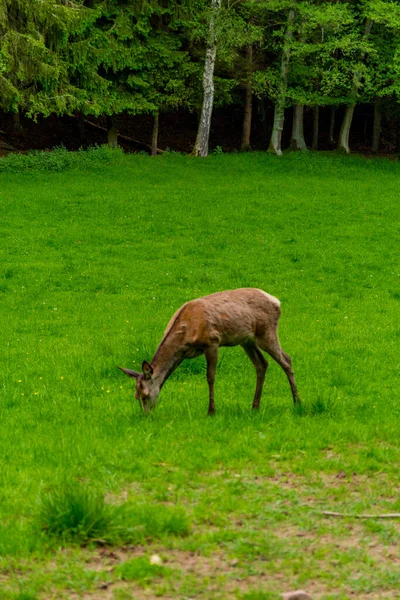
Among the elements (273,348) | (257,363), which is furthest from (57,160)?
(273,348)

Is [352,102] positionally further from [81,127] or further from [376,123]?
[81,127]

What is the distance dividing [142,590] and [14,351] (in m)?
9.29

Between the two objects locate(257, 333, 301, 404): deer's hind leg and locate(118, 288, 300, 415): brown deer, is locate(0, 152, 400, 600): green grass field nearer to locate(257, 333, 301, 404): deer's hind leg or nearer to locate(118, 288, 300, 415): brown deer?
locate(118, 288, 300, 415): brown deer

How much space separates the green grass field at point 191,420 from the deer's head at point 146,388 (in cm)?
23

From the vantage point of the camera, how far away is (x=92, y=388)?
40.2 ft

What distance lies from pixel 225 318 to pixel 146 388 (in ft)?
4.10

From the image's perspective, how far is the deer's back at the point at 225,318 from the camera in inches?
390

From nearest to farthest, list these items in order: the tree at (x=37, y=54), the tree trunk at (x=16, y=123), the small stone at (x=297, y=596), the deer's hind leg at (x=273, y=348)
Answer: the small stone at (x=297, y=596) → the deer's hind leg at (x=273, y=348) → the tree at (x=37, y=54) → the tree trunk at (x=16, y=123)

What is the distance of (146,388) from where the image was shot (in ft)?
32.5

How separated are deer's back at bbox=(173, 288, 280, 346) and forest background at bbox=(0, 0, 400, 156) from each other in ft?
86.8

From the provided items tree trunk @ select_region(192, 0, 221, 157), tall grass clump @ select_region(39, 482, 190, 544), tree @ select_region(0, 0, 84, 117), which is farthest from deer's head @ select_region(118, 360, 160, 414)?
tree trunk @ select_region(192, 0, 221, 157)

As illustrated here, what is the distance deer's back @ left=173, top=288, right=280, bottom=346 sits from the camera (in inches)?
390

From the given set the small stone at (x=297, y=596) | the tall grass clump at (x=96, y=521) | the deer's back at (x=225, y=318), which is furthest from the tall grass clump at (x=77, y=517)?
the deer's back at (x=225, y=318)

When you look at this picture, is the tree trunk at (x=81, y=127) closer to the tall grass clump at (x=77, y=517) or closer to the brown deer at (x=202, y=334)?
the brown deer at (x=202, y=334)
